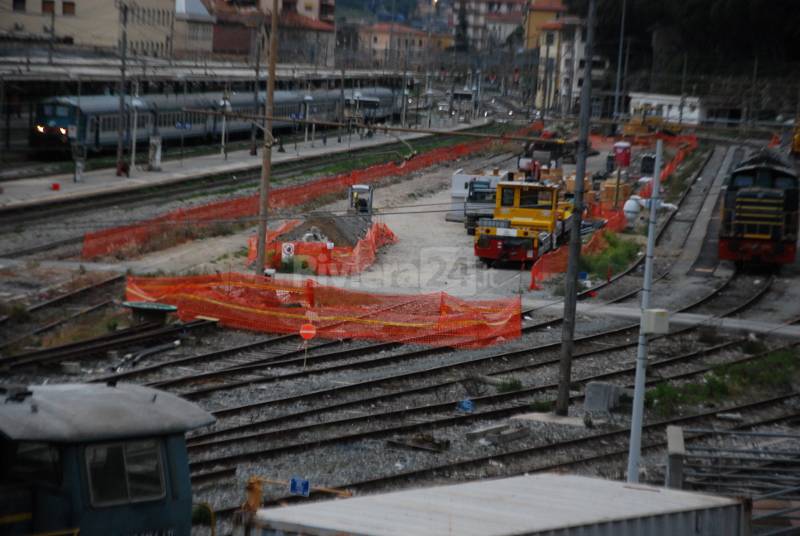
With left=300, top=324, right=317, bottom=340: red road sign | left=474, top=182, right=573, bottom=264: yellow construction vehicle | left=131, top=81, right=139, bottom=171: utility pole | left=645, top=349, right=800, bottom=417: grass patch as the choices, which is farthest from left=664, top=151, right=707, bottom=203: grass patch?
left=300, top=324, right=317, bottom=340: red road sign

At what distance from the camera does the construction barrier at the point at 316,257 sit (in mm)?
24781

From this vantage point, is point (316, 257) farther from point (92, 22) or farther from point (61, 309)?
point (92, 22)

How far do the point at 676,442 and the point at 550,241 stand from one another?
17.4 meters

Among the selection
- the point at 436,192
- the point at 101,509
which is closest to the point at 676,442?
the point at 101,509

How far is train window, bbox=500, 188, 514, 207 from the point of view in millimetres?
27516

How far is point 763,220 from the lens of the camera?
2644 centimetres

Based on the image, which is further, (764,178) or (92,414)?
(764,178)

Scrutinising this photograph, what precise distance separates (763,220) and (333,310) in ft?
38.9

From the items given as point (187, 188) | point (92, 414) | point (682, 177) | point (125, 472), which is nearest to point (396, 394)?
point (125, 472)

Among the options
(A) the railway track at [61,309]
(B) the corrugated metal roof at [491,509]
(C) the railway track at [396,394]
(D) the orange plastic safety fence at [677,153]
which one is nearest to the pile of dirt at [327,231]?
(A) the railway track at [61,309]

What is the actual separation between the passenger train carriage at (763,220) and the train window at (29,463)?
2191 cm

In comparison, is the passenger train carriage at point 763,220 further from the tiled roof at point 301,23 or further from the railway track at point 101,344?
the tiled roof at point 301,23

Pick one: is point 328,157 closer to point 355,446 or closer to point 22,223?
point 22,223

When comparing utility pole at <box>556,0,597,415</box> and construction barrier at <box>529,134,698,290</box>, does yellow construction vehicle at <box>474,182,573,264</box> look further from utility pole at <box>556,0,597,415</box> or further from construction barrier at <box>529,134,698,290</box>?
utility pole at <box>556,0,597,415</box>
